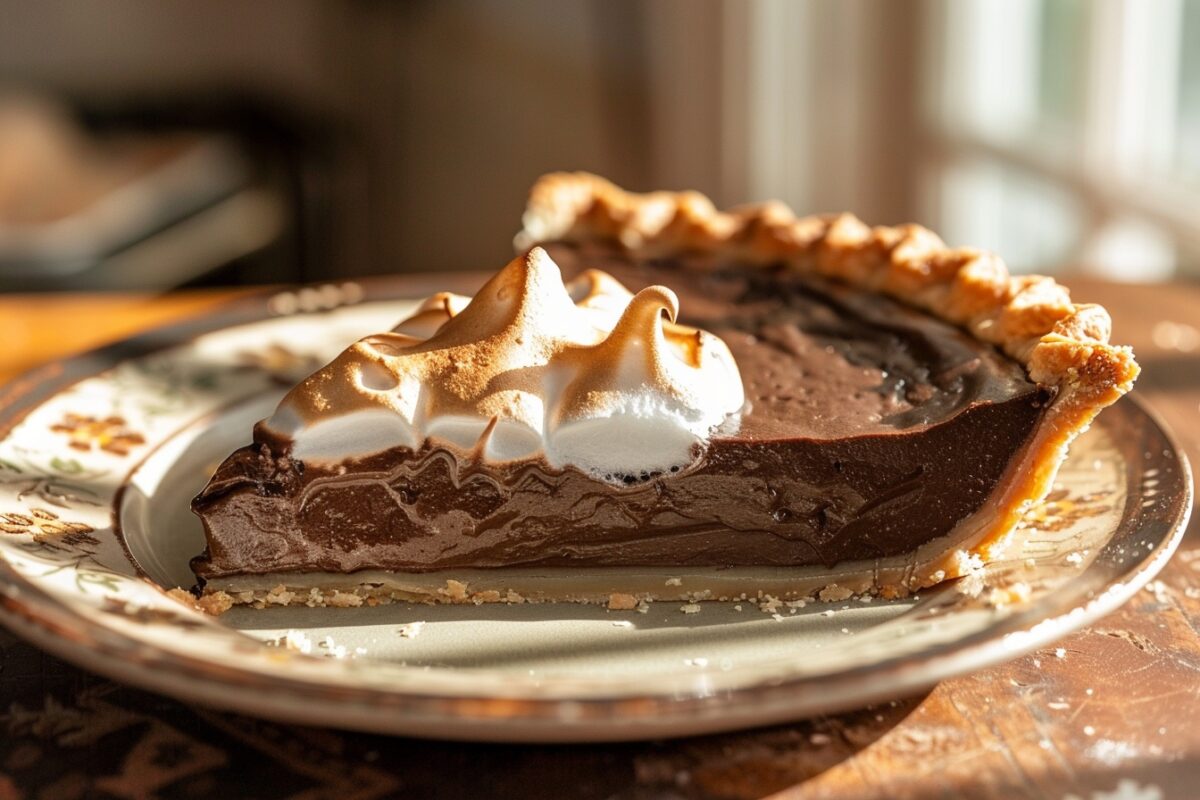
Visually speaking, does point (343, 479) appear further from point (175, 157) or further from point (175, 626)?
point (175, 157)

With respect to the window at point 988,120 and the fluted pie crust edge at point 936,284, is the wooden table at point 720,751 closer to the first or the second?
the fluted pie crust edge at point 936,284

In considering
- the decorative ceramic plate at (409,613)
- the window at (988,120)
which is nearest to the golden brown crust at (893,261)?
the decorative ceramic plate at (409,613)

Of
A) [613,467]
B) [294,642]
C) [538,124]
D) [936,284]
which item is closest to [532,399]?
[613,467]

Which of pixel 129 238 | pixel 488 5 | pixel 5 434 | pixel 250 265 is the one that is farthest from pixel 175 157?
pixel 5 434

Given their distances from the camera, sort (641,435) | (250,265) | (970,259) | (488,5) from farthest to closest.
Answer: (488,5), (250,265), (970,259), (641,435)

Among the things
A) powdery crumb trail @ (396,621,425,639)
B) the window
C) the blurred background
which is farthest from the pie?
the window

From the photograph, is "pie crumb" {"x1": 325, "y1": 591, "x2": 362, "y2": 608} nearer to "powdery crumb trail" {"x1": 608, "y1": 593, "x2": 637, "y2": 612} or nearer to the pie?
the pie
